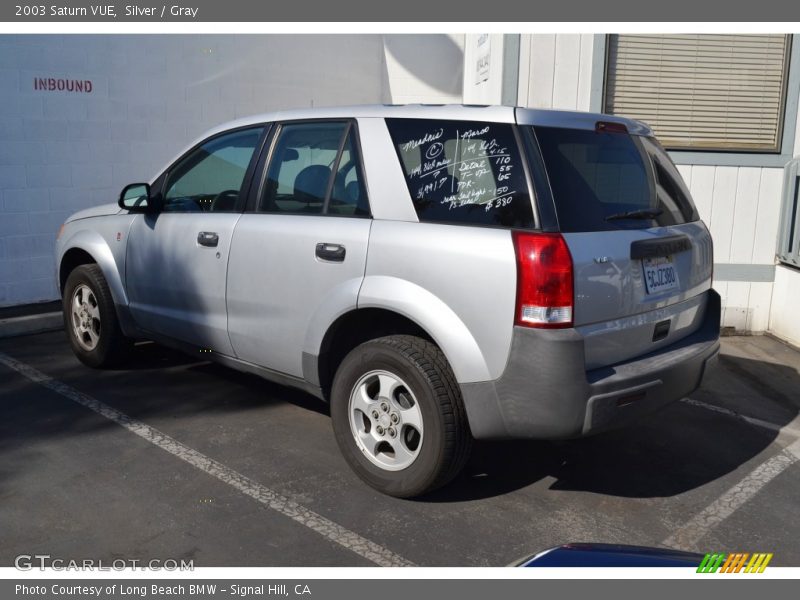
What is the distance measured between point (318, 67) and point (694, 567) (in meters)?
8.95

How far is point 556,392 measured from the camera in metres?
3.57

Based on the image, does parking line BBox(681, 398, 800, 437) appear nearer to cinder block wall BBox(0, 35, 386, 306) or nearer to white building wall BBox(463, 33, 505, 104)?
white building wall BBox(463, 33, 505, 104)

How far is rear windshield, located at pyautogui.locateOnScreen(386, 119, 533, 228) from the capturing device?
147 inches

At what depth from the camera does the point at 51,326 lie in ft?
24.7

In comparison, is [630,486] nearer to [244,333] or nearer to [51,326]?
[244,333]

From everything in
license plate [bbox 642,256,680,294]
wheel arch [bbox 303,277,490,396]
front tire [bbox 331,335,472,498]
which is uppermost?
license plate [bbox 642,256,680,294]

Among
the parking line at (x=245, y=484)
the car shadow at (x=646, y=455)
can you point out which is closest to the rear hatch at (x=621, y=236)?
the car shadow at (x=646, y=455)

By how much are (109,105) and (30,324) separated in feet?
8.10

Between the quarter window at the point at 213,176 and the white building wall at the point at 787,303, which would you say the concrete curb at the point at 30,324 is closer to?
the quarter window at the point at 213,176

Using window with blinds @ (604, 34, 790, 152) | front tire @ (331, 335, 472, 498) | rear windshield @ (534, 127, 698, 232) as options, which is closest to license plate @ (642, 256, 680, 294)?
rear windshield @ (534, 127, 698, 232)

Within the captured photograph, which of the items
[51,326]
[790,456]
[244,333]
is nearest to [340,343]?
[244,333]

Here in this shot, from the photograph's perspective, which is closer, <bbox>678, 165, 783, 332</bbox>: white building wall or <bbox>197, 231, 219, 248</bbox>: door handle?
<bbox>197, 231, 219, 248</bbox>: door handle

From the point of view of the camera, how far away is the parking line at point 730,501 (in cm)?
383

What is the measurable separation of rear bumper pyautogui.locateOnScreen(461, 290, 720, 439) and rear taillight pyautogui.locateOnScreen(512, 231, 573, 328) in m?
0.07
